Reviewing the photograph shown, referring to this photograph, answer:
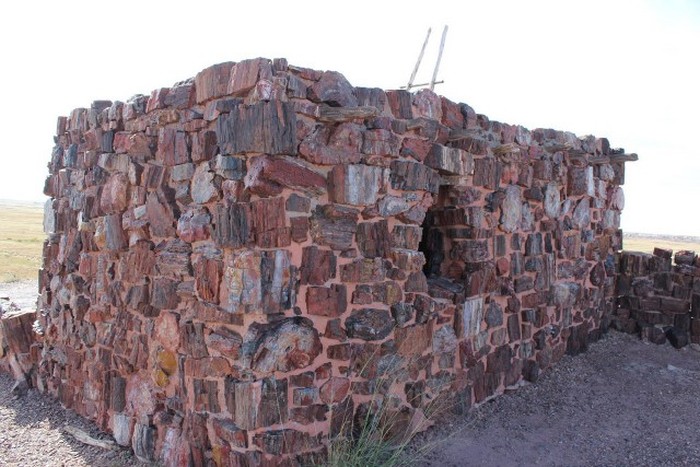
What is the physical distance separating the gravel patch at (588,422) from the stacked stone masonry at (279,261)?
0.35 meters

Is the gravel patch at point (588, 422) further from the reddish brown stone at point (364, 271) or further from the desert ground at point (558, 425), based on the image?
the reddish brown stone at point (364, 271)

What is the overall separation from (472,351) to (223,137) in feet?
10.0

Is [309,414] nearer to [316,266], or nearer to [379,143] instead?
[316,266]

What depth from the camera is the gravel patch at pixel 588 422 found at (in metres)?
4.60

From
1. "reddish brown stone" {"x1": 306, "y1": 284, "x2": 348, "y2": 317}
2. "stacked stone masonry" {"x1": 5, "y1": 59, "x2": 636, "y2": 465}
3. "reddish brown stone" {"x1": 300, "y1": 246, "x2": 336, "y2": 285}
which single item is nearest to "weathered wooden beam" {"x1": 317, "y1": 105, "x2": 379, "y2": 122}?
"stacked stone masonry" {"x1": 5, "y1": 59, "x2": 636, "y2": 465}

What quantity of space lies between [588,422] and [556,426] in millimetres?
355

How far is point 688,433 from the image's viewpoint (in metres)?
5.12

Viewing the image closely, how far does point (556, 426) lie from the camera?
5.20m

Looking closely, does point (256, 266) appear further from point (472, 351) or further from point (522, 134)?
point (522, 134)

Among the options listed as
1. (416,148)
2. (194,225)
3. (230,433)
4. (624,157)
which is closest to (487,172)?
(416,148)

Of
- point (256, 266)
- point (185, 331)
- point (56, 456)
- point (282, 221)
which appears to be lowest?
point (56, 456)

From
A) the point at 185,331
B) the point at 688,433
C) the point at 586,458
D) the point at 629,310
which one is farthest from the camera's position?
the point at 629,310

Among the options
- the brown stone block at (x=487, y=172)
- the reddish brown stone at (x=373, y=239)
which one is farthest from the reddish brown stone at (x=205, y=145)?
the brown stone block at (x=487, y=172)

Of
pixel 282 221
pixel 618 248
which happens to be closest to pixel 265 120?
pixel 282 221
